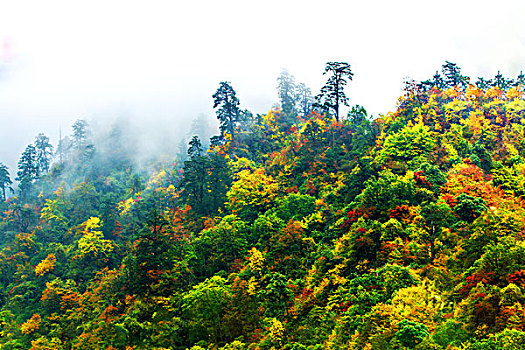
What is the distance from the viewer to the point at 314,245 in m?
34.3

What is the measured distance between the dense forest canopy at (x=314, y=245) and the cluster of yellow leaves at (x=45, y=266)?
196 mm

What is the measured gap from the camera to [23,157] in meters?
89.8

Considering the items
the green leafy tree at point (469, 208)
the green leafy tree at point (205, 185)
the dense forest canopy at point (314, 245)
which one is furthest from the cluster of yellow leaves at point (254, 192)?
the green leafy tree at point (469, 208)

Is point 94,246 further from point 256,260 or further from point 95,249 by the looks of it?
point 256,260

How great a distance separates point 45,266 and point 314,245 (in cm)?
3812

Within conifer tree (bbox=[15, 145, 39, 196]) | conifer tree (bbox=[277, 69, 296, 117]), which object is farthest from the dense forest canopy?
conifer tree (bbox=[15, 145, 39, 196])

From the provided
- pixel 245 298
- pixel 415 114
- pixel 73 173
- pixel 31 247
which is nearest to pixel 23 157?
pixel 73 173

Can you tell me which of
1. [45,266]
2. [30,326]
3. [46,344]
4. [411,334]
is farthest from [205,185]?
[411,334]

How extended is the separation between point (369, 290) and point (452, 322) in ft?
20.5

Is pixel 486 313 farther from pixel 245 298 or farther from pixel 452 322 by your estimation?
pixel 245 298

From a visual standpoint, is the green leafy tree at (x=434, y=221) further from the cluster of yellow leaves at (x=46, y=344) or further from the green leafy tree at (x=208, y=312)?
the cluster of yellow leaves at (x=46, y=344)

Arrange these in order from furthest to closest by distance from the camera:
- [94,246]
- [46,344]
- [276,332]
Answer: [94,246]
[46,344]
[276,332]

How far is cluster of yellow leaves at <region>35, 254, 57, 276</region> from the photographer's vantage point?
49.5 metres

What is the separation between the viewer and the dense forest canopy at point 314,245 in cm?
2084
